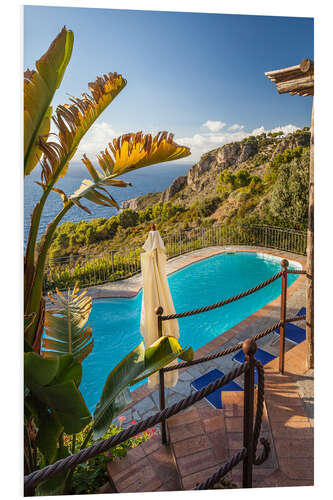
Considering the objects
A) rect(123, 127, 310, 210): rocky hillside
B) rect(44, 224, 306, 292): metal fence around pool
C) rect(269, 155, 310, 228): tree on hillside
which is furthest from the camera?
rect(123, 127, 310, 210): rocky hillside

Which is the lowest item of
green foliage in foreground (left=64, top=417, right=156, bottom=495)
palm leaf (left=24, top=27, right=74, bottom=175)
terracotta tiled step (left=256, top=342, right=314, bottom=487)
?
green foliage in foreground (left=64, top=417, right=156, bottom=495)

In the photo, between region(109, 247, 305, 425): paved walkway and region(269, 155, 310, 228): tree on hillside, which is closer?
region(109, 247, 305, 425): paved walkway

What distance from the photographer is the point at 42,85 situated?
159 cm

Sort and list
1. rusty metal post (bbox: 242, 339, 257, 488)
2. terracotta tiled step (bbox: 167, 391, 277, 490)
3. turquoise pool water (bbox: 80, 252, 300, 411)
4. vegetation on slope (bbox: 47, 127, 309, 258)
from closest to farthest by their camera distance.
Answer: rusty metal post (bbox: 242, 339, 257, 488), terracotta tiled step (bbox: 167, 391, 277, 490), turquoise pool water (bbox: 80, 252, 300, 411), vegetation on slope (bbox: 47, 127, 309, 258)

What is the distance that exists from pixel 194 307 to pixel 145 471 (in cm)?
421

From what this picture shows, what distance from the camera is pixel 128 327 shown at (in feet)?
17.2

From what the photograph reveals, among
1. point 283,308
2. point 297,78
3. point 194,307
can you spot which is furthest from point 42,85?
point 194,307

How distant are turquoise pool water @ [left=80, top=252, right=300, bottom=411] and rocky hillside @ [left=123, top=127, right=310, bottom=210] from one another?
30.8 feet

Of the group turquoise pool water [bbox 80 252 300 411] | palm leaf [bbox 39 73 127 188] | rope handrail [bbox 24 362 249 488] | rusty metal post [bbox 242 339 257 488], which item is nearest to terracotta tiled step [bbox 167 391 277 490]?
rusty metal post [bbox 242 339 257 488]

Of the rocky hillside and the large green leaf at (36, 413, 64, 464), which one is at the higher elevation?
the rocky hillside

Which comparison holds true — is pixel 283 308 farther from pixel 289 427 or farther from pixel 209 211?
pixel 209 211

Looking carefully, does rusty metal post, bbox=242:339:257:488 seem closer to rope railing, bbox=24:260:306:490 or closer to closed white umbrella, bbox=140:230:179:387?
rope railing, bbox=24:260:306:490

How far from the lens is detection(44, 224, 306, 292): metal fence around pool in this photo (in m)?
7.11
